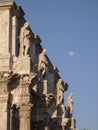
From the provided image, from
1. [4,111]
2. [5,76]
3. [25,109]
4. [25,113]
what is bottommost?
[4,111]

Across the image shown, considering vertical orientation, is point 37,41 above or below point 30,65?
above

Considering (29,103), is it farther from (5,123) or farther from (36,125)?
A: (36,125)

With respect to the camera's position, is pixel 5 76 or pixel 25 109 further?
pixel 25 109

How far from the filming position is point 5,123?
33656 mm

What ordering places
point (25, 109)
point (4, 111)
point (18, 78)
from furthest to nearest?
point (25, 109) → point (18, 78) → point (4, 111)

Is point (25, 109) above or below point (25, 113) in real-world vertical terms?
above

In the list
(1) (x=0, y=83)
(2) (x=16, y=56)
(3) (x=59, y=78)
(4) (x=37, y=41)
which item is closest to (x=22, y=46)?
(2) (x=16, y=56)

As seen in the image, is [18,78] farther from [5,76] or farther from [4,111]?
[4,111]

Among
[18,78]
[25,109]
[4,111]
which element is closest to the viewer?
[4,111]

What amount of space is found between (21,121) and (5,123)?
212 centimetres

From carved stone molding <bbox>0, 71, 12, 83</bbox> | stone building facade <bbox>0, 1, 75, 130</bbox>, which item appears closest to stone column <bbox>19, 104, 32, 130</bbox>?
stone building facade <bbox>0, 1, 75, 130</bbox>

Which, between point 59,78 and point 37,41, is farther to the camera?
point 59,78

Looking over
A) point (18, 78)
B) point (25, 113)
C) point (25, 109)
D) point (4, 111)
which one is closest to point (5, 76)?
point (18, 78)

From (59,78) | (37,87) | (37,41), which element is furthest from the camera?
(59,78)
